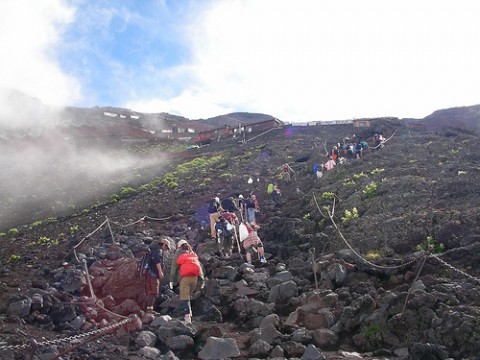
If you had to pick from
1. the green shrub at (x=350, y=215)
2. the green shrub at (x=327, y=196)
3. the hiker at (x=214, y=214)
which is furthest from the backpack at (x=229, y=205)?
the green shrub at (x=327, y=196)

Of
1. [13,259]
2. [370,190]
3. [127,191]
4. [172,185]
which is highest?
[370,190]

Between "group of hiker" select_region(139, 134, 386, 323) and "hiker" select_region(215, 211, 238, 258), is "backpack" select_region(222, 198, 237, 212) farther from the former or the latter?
"hiker" select_region(215, 211, 238, 258)

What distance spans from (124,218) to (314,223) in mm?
10019

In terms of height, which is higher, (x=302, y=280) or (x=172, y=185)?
(x=172, y=185)

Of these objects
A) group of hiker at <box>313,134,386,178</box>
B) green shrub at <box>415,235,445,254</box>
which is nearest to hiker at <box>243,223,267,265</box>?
green shrub at <box>415,235,445,254</box>

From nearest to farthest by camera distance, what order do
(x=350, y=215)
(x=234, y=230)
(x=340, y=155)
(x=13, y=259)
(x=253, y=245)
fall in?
(x=253, y=245)
(x=234, y=230)
(x=350, y=215)
(x=13, y=259)
(x=340, y=155)

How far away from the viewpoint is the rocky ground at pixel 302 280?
6828mm

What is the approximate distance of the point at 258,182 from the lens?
1011 inches

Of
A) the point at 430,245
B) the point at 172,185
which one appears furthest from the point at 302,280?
the point at 172,185

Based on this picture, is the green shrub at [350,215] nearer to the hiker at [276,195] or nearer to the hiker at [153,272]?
the hiker at [276,195]

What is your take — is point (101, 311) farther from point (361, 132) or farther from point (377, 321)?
point (361, 132)

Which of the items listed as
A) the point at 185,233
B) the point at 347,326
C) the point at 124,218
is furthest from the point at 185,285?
the point at 124,218

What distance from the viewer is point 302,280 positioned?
32.3 feet

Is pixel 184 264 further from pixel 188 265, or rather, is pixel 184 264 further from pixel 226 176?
pixel 226 176
